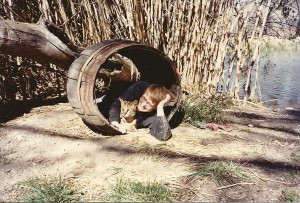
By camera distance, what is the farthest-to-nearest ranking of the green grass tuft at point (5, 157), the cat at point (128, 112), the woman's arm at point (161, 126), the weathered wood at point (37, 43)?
the cat at point (128, 112), the woman's arm at point (161, 126), the weathered wood at point (37, 43), the green grass tuft at point (5, 157)

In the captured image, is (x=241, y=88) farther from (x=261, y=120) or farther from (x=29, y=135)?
(x=29, y=135)

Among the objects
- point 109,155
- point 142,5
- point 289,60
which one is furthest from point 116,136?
point 289,60

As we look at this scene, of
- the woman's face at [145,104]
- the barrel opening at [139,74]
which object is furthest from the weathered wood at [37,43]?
the woman's face at [145,104]

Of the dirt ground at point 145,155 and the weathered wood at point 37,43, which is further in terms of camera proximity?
the weathered wood at point 37,43

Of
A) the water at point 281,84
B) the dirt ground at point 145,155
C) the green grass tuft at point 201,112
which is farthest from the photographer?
the water at point 281,84

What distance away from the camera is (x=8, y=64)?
3496 mm

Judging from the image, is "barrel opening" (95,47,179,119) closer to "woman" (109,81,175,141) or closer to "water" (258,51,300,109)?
"woman" (109,81,175,141)

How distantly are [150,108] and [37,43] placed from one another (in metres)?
1.18

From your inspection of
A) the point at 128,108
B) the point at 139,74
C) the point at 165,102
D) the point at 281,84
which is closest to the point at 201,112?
the point at 165,102

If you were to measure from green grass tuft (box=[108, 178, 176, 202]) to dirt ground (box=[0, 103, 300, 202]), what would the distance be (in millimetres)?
110

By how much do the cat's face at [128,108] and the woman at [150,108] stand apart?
4cm

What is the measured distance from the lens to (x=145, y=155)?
252 centimetres

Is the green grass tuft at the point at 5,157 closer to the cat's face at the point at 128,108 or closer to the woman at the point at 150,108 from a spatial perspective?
the woman at the point at 150,108

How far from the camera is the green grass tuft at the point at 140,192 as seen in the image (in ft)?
6.14
